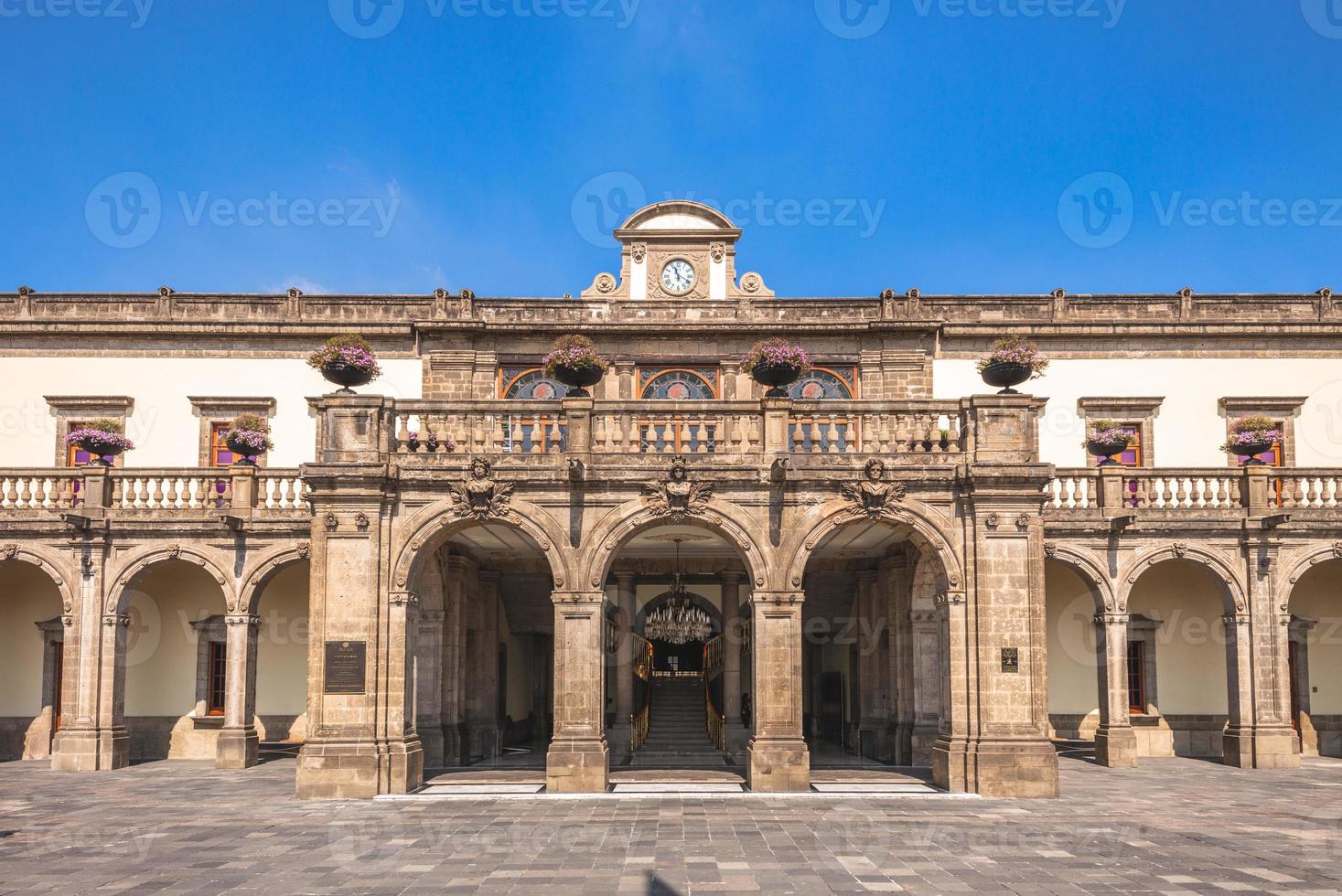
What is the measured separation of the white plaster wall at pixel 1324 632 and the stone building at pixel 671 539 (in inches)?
2.7

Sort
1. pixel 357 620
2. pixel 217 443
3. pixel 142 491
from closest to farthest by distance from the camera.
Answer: pixel 357 620 → pixel 142 491 → pixel 217 443

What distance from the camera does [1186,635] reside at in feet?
76.7

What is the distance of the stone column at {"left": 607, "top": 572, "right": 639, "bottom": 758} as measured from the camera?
70.9 feet

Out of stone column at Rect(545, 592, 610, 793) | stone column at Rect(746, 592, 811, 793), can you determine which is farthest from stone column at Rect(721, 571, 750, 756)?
stone column at Rect(545, 592, 610, 793)

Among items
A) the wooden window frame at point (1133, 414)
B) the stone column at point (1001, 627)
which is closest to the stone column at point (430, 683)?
the stone column at point (1001, 627)

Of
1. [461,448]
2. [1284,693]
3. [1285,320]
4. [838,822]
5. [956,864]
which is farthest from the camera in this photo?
[1285,320]

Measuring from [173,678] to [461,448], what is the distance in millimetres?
11102

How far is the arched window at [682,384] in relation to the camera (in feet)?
87.8

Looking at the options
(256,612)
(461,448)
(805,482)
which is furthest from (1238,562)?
(256,612)

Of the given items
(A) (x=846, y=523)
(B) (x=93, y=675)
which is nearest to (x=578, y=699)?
(A) (x=846, y=523)

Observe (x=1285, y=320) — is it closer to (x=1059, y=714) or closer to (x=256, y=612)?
(x=1059, y=714)

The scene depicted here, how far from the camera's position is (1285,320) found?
26.8 meters

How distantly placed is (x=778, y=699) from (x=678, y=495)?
331 centimetres

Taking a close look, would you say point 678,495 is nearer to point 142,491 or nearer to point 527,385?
point 527,385
